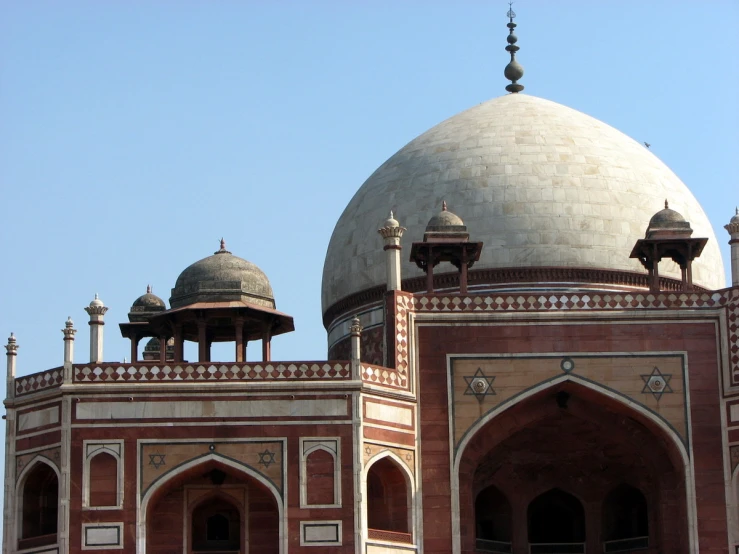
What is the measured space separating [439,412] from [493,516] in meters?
2.89

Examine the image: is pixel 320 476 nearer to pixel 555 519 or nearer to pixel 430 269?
pixel 430 269

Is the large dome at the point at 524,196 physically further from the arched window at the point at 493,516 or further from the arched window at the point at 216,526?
the arched window at the point at 216,526

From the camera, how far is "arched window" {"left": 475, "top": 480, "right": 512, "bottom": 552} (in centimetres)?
3069

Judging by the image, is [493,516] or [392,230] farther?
[493,516]

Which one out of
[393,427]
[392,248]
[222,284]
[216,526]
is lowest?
[216,526]

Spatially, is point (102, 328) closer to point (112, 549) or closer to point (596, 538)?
point (112, 549)

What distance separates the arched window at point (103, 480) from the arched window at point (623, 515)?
7.66 meters

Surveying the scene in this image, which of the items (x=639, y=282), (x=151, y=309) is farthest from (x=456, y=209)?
(x=151, y=309)

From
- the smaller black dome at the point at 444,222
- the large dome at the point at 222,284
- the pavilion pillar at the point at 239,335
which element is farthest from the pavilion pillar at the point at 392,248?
the pavilion pillar at the point at 239,335

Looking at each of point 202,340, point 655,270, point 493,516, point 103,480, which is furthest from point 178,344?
point 655,270

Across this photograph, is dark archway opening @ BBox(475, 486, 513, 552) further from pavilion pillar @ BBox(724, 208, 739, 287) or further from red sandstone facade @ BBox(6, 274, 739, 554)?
pavilion pillar @ BBox(724, 208, 739, 287)

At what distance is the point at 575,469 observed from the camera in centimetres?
3070

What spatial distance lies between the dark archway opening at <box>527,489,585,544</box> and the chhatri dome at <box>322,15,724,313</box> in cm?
363

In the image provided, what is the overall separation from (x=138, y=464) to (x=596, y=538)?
7.27 m
